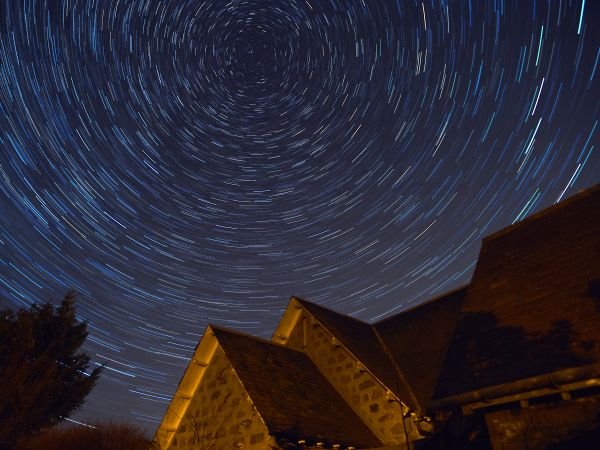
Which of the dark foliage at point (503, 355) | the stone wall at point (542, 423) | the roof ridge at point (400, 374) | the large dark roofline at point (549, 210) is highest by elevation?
the large dark roofline at point (549, 210)

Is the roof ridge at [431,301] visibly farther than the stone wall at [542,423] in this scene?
Yes

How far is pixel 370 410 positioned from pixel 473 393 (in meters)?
6.25

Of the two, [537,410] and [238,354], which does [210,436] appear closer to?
[238,354]

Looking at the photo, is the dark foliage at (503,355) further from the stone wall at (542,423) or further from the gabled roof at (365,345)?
the gabled roof at (365,345)

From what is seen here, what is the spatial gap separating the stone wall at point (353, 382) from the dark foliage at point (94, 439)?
19924 millimetres

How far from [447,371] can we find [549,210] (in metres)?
7.54

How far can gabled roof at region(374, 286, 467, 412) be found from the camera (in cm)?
1470

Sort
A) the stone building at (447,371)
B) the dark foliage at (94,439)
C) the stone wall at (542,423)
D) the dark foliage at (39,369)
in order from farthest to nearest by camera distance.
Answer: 1. the dark foliage at (94,439)
2. the dark foliage at (39,369)
3. the stone building at (447,371)
4. the stone wall at (542,423)

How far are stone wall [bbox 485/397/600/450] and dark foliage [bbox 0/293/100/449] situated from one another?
58.7 feet

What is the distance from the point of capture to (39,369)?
2236cm

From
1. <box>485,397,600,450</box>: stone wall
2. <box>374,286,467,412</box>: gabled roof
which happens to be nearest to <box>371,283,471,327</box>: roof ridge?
<box>374,286,467,412</box>: gabled roof

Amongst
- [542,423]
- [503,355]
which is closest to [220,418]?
[503,355]

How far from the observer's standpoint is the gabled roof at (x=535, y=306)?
28.9ft

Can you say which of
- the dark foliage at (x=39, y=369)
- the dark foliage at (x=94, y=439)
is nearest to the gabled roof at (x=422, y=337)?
the dark foliage at (x=39, y=369)
